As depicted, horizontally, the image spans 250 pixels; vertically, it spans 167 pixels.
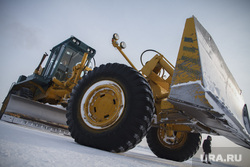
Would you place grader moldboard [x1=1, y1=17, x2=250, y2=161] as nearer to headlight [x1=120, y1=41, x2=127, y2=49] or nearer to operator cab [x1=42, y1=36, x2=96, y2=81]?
headlight [x1=120, y1=41, x2=127, y2=49]

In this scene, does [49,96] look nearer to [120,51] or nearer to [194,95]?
[120,51]

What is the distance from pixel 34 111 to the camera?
4.57 m

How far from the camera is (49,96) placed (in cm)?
524

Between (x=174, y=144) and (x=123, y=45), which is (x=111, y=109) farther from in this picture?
(x=174, y=144)

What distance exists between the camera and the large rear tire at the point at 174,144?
3115 mm

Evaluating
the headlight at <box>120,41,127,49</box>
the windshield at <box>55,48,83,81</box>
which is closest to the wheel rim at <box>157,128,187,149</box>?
the headlight at <box>120,41,127,49</box>

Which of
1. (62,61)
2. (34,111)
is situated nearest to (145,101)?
(34,111)

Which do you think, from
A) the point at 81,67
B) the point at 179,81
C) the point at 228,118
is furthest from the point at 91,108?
the point at 81,67

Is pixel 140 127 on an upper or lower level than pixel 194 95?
lower

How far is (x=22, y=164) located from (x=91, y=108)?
1263 mm

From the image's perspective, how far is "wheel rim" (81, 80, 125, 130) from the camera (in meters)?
1.60

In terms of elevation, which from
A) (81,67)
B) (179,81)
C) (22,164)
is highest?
(81,67)

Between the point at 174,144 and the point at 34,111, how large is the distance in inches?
157

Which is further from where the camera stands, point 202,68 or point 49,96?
point 49,96
